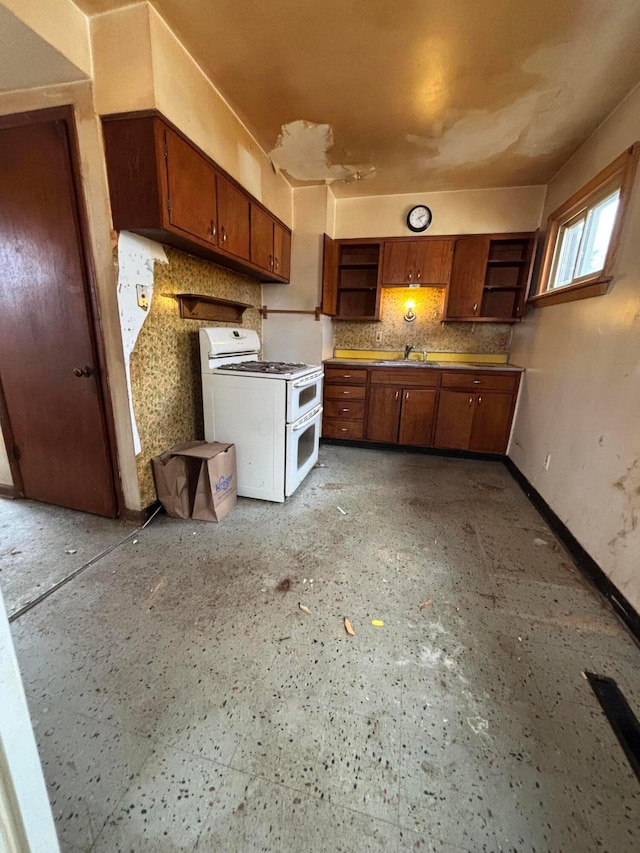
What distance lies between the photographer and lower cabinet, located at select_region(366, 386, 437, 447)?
3564 millimetres

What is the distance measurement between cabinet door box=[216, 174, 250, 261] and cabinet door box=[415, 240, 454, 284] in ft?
6.20

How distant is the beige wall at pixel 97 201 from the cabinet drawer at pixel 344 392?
2.13 meters

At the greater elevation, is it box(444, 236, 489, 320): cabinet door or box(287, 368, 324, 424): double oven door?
box(444, 236, 489, 320): cabinet door

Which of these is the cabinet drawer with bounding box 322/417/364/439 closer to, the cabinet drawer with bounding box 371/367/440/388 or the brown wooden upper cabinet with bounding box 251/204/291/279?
the cabinet drawer with bounding box 371/367/440/388

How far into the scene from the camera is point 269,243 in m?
3.01

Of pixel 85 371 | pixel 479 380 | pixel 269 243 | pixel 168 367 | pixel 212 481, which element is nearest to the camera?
pixel 85 371

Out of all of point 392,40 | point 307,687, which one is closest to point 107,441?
point 307,687

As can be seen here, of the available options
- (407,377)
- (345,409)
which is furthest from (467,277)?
(345,409)

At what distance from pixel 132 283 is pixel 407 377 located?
8.41 feet

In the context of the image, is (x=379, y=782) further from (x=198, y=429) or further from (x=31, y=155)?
(x=31, y=155)

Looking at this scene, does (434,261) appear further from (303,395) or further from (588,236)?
(303,395)

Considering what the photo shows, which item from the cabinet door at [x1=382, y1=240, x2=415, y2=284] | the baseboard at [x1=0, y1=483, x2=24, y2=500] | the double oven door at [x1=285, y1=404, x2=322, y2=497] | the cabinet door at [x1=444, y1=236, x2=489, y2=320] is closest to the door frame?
the baseboard at [x1=0, y1=483, x2=24, y2=500]

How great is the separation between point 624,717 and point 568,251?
3105 mm

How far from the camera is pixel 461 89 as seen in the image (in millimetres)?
2041
